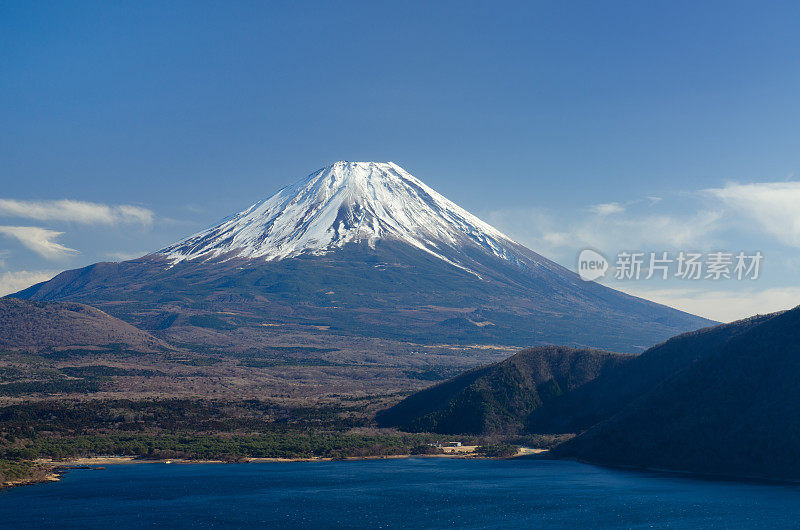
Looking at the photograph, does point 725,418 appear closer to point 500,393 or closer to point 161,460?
point 500,393

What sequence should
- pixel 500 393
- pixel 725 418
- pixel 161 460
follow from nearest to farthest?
pixel 725 418 < pixel 161 460 < pixel 500 393

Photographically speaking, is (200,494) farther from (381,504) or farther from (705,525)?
(705,525)

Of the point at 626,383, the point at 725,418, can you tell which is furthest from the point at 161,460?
the point at 725,418

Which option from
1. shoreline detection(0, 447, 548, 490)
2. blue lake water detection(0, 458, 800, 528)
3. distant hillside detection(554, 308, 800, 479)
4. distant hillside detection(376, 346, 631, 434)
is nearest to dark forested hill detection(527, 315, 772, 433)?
distant hillside detection(376, 346, 631, 434)

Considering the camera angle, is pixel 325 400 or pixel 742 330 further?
pixel 325 400

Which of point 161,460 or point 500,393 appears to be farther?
point 500,393

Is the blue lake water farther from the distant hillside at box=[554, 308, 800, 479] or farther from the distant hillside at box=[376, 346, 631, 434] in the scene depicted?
the distant hillside at box=[376, 346, 631, 434]

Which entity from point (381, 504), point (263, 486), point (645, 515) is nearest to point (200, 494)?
point (263, 486)
